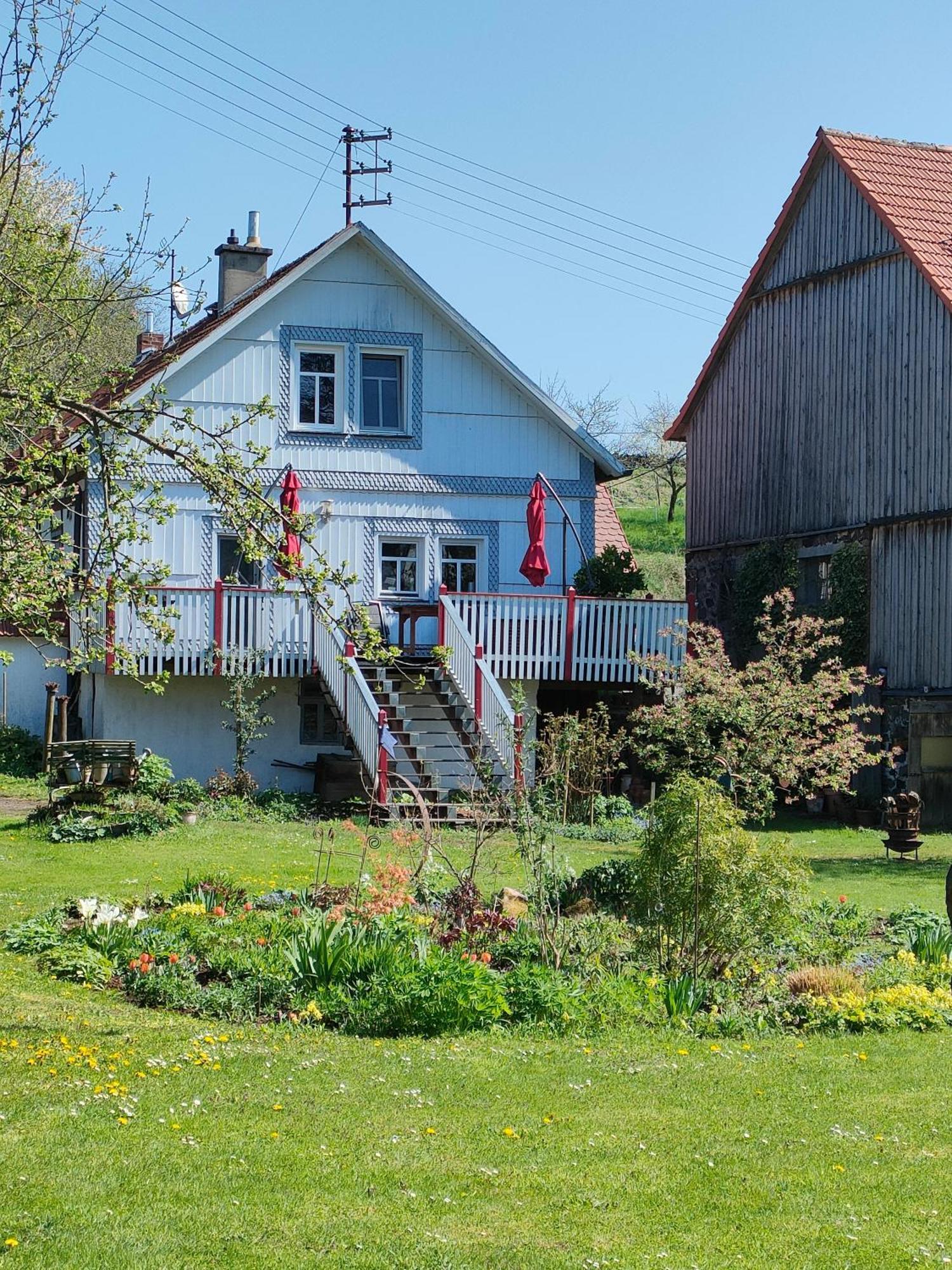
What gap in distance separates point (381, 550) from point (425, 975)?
54.9 ft

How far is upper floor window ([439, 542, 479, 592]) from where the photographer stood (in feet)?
84.5

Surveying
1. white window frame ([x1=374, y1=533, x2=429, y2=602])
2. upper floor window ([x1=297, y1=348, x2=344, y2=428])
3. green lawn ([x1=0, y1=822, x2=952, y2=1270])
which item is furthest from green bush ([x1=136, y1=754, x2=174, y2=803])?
green lawn ([x1=0, y1=822, x2=952, y2=1270])

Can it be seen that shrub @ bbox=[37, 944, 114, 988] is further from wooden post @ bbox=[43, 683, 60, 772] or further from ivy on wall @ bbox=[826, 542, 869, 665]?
ivy on wall @ bbox=[826, 542, 869, 665]

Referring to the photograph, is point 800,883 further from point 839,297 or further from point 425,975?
point 839,297

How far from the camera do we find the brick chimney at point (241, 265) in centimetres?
2909

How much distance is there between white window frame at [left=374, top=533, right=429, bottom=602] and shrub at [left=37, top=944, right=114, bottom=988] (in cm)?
1486

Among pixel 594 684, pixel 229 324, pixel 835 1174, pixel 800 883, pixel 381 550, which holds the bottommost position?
pixel 835 1174

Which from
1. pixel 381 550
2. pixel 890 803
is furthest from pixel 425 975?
pixel 381 550

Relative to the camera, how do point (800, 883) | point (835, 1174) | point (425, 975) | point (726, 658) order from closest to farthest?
Result: 1. point (835, 1174)
2. point (425, 975)
3. point (800, 883)
4. point (726, 658)

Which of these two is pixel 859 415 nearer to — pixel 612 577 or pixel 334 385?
pixel 612 577

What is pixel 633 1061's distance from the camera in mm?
8570

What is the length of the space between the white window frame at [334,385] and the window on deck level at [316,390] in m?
0.01

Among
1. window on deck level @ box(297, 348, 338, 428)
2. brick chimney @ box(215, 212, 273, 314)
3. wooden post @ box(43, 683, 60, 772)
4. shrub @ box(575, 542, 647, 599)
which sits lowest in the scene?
wooden post @ box(43, 683, 60, 772)

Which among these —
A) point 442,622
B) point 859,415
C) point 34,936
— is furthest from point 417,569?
point 34,936
